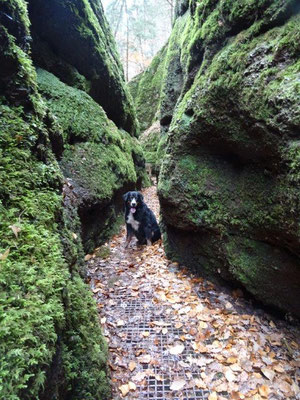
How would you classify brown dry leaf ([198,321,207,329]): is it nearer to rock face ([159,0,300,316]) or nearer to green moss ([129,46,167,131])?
rock face ([159,0,300,316])

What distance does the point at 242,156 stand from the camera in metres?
3.48

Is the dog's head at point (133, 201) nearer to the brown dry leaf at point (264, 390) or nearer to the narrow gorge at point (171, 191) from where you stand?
the narrow gorge at point (171, 191)

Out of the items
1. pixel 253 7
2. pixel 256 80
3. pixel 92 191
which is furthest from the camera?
pixel 92 191

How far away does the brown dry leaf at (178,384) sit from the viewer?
2.51m

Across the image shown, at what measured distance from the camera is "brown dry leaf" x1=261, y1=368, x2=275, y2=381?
2576 millimetres

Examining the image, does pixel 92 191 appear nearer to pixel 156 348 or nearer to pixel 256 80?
pixel 156 348

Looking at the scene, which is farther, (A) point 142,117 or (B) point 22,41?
(A) point 142,117

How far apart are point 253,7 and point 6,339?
4518 mm

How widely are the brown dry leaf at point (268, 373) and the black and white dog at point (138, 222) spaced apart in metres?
3.88

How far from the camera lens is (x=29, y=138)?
2.46m

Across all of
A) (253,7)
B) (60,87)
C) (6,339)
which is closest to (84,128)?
(60,87)

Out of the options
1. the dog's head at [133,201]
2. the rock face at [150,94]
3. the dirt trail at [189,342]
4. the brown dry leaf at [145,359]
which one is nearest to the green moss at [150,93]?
the rock face at [150,94]

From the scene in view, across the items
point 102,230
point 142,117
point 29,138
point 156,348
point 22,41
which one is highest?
point 142,117

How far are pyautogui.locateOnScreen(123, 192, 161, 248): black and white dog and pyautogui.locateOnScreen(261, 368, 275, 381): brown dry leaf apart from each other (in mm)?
3883
